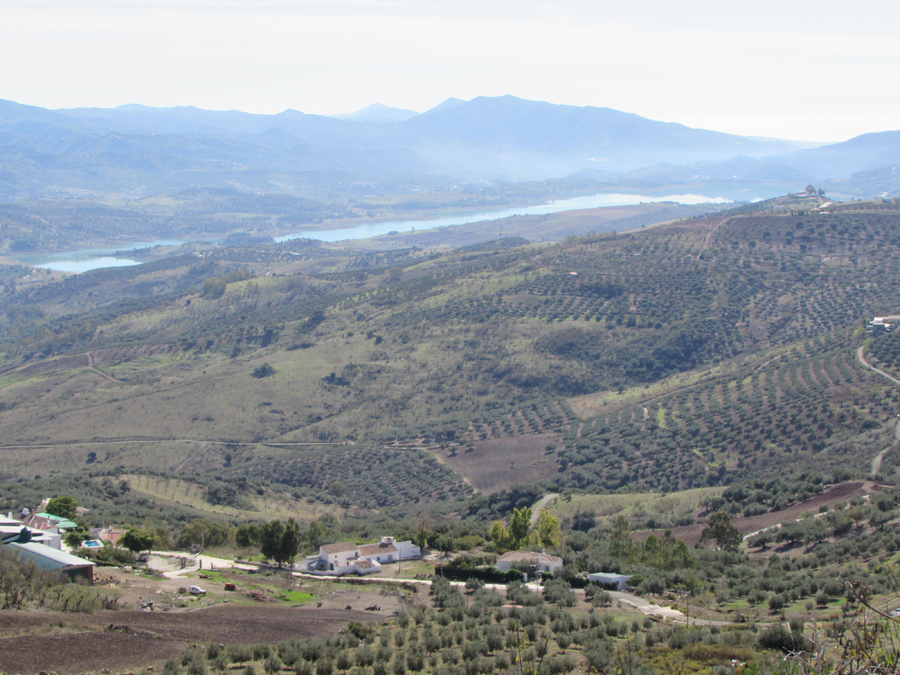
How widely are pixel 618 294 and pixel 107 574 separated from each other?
240 ft

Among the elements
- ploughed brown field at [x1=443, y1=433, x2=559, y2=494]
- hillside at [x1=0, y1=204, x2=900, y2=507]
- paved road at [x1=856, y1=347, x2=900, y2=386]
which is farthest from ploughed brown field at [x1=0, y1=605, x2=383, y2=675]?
paved road at [x1=856, y1=347, x2=900, y2=386]

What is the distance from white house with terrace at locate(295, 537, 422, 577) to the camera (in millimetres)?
A: 29891

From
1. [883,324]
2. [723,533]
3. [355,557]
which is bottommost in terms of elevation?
[355,557]

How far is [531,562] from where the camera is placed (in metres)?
27.8

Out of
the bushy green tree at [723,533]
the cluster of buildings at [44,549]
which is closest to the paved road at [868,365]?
the bushy green tree at [723,533]

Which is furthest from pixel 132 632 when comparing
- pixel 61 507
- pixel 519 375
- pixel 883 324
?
pixel 519 375

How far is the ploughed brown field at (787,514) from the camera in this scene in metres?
33.8

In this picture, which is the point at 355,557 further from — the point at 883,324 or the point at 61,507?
the point at 883,324

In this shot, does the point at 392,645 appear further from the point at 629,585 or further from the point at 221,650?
the point at 629,585

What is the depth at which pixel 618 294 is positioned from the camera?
89.8 meters

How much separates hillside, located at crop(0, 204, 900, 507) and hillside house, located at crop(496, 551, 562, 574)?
1982cm

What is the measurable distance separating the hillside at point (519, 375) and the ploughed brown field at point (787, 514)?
4.64 meters

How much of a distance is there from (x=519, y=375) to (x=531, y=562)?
50.2 m

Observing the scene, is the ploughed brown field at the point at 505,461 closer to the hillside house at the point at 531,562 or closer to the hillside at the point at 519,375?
the hillside at the point at 519,375
